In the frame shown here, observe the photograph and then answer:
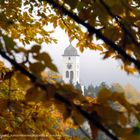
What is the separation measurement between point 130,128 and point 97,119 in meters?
0.09

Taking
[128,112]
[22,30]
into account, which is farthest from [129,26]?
[22,30]

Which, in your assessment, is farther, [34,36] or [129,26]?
[34,36]

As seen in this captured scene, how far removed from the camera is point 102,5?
4.61ft

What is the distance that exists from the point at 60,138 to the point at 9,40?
3071 mm

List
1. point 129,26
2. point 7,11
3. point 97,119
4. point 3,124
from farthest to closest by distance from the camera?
1. point 7,11
2. point 3,124
3. point 129,26
4. point 97,119

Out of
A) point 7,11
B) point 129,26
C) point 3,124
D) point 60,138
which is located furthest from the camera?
point 7,11

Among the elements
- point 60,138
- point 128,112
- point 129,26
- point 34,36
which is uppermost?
point 34,36

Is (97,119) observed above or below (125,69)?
below

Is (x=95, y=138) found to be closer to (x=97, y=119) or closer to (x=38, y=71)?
(x=97, y=119)

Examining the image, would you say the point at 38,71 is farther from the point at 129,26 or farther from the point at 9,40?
the point at 129,26

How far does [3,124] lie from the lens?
3.69m

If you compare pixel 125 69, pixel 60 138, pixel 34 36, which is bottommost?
pixel 60 138

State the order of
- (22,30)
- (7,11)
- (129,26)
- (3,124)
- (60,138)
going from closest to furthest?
(129,26), (3,124), (60,138), (7,11), (22,30)

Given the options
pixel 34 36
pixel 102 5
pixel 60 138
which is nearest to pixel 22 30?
pixel 34 36
